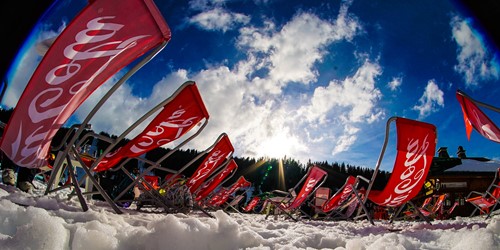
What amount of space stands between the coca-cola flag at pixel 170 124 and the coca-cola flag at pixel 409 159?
2.17m

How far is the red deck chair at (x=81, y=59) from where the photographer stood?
3.28 ft

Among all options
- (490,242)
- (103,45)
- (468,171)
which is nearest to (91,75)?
(103,45)

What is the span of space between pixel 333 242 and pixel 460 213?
84.1 ft

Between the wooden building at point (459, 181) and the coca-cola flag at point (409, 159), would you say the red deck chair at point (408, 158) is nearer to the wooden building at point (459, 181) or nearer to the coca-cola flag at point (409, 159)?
the coca-cola flag at point (409, 159)

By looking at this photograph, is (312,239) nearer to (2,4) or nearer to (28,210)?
(28,210)

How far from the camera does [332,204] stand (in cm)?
561

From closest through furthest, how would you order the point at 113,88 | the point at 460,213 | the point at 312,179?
the point at 113,88 → the point at 312,179 → the point at 460,213

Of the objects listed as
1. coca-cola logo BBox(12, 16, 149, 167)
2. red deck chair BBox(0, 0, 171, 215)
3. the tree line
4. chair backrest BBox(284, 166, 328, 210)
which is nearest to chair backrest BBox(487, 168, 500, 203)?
chair backrest BBox(284, 166, 328, 210)

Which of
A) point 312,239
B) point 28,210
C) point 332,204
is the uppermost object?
→ point 312,239

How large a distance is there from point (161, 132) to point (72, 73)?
50.9 inches

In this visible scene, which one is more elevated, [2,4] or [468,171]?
[468,171]

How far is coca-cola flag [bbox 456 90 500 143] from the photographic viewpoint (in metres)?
2.49

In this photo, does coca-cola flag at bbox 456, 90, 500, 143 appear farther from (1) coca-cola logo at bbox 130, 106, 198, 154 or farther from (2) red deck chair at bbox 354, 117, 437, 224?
(1) coca-cola logo at bbox 130, 106, 198, 154

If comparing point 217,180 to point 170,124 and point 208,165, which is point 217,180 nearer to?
point 208,165
